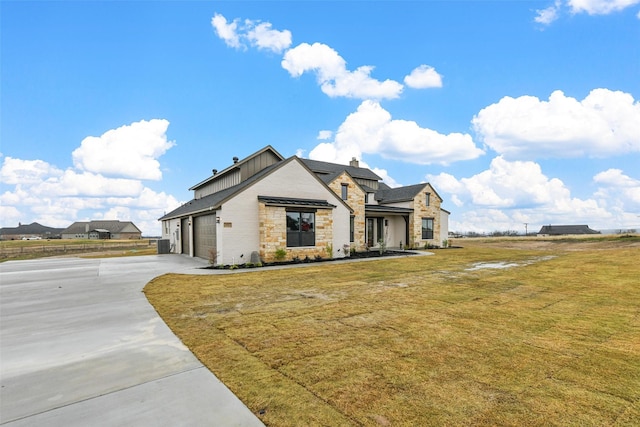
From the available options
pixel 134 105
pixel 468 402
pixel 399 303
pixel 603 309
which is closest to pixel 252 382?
pixel 468 402

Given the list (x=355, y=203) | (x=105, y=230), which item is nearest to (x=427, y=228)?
(x=355, y=203)

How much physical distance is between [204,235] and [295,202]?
22.9ft

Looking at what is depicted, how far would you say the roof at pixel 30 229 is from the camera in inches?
4338

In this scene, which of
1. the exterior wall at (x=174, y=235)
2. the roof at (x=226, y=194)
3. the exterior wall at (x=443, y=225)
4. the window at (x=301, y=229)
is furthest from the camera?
the exterior wall at (x=443, y=225)

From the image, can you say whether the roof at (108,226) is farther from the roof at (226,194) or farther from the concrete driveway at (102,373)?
the concrete driveway at (102,373)

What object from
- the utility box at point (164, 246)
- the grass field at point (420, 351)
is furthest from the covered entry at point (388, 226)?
the utility box at point (164, 246)

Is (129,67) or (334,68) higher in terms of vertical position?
(334,68)

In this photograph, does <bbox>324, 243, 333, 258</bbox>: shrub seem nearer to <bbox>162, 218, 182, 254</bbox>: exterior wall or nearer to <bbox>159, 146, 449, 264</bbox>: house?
<bbox>159, 146, 449, 264</bbox>: house

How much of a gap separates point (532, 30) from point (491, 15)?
2.48 meters

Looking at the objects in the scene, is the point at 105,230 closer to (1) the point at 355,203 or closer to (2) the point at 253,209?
(1) the point at 355,203

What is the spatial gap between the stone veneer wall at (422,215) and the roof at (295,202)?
11743 millimetres

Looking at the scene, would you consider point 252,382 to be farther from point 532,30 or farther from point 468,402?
point 532,30

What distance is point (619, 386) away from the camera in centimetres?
328

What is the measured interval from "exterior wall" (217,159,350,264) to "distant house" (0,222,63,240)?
129892 millimetres
